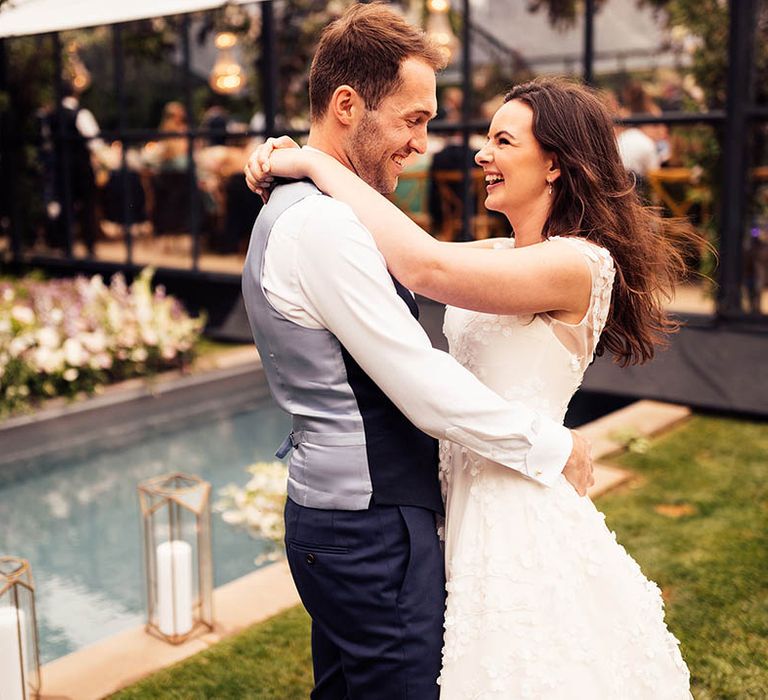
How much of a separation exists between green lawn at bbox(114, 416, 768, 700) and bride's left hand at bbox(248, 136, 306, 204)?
1707mm

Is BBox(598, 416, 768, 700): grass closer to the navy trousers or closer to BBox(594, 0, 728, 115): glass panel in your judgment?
the navy trousers

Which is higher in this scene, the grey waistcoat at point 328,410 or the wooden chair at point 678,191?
the wooden chair at point 678,191

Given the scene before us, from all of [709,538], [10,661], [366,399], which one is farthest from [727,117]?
[10,661]

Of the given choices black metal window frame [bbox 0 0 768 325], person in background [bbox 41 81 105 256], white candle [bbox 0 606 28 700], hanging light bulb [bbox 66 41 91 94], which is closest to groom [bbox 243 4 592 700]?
white candle [bbox 0 606 28 700]

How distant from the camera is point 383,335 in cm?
170

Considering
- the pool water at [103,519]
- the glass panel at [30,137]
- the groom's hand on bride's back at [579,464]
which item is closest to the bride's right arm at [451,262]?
the groom's hand on bride's back at [579,464]

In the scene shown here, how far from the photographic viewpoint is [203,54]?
30.6 feet

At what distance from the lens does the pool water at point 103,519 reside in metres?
4.27

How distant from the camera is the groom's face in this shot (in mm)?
1843

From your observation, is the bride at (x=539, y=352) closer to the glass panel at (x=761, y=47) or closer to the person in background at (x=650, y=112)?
the glass panel at (x=761, y=47)

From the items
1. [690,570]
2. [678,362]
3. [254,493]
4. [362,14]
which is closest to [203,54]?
[678,362]

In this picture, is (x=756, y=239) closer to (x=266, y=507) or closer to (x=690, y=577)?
(x=690, y=577)

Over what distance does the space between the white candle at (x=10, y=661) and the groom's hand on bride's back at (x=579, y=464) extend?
1674 millimetres

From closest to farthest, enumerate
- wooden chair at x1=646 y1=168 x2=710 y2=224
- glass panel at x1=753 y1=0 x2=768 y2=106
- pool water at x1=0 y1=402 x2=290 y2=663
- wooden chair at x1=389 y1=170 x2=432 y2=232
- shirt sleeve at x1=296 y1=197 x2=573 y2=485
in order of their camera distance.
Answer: shirt sleeve at x1=296 y1=197 x2=573 y2=485
pool water at x1=0 y1=402 x2=290 y2=663
glass panel at x1=753 y1=0 x2=768 y2=106
wooden chair at x1=646 y1=168 x2=710 y2=224
wooden chair at x1=389 y1=170 x2=432 y2=232
